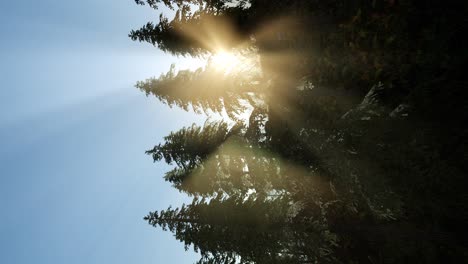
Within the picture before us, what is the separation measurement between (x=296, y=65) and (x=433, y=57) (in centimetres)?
345

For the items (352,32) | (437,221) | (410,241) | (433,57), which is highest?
(352,32)

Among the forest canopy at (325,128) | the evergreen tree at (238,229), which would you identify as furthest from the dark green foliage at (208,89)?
the evergreen tree at (238,229)

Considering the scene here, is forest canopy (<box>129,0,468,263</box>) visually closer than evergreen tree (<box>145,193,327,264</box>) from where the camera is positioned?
Yes

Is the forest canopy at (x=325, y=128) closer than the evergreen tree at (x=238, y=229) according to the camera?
Yes

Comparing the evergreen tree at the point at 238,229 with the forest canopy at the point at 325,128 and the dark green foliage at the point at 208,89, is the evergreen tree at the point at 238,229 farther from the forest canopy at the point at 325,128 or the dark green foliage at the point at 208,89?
the dark green foliage at the point at 208,89

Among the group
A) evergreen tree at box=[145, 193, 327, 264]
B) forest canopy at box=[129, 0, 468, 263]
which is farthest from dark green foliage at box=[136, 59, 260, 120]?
evergreen tree at box=[145, 193, 327, 264]

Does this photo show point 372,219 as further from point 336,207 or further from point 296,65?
point 296,65

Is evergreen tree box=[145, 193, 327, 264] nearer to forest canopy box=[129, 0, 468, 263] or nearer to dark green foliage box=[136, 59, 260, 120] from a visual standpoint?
forest canopy box=[129, 0, 468, 263]

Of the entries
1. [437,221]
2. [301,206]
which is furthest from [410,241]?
[301,206]

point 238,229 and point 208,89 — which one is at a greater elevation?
point 208,89

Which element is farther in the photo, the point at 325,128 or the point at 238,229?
the point at 238,229

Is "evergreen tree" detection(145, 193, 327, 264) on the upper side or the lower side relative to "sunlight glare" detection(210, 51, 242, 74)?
lower

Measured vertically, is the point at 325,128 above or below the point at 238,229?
above

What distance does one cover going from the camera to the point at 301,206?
38.3 feet
